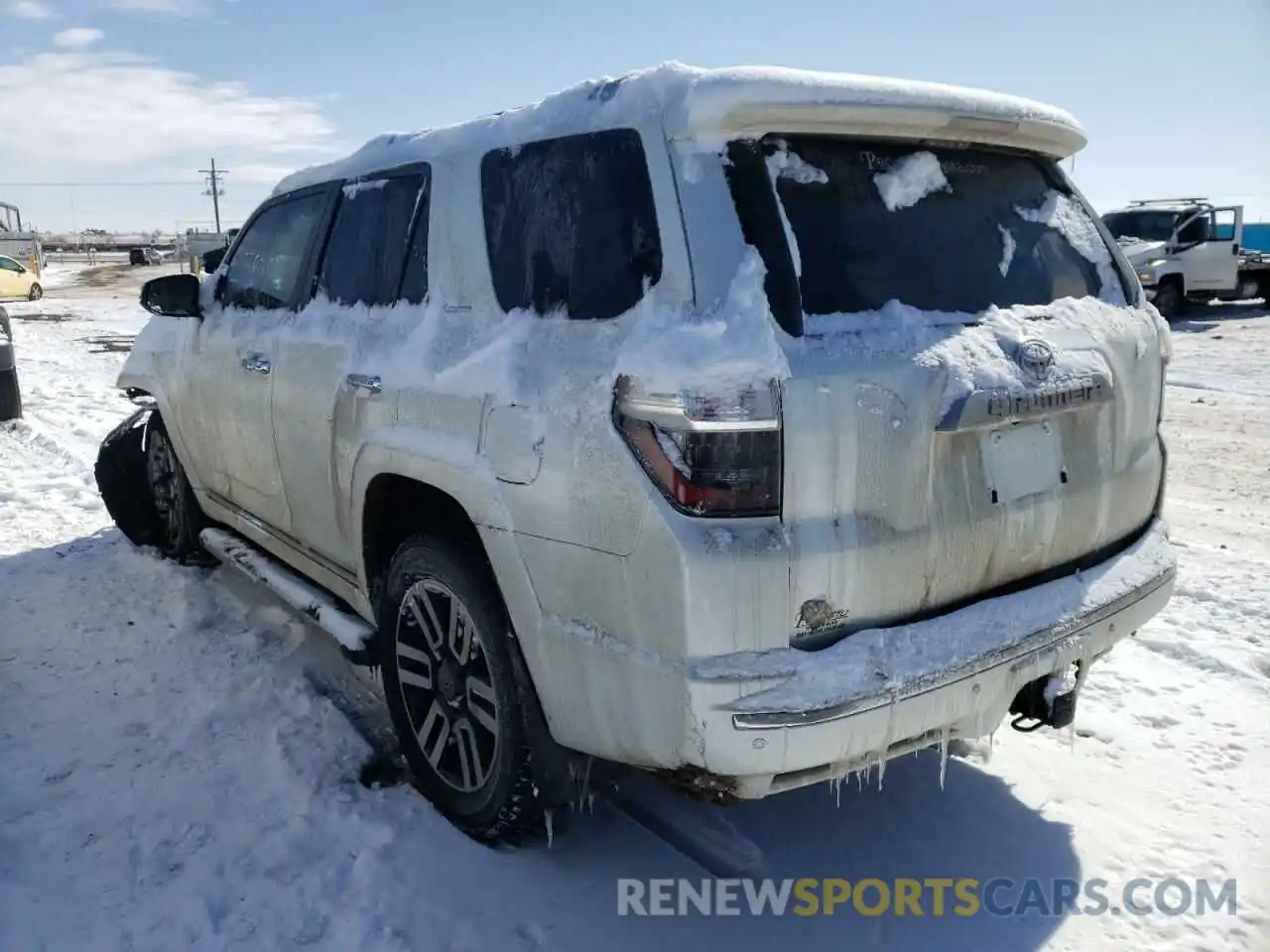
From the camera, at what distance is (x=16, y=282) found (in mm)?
29391

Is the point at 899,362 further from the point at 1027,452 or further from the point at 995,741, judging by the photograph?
the point at 995,741

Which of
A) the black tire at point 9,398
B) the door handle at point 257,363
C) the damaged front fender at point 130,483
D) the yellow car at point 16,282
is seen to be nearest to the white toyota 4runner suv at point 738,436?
the door handle at point 257,363

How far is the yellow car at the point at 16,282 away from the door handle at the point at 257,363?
30.2 metres

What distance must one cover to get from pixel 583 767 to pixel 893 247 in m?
1.54

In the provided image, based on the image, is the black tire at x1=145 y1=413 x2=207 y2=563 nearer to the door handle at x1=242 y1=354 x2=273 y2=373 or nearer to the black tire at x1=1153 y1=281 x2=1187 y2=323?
the door handle at x1=242 y1=354 x2=273 y2=373

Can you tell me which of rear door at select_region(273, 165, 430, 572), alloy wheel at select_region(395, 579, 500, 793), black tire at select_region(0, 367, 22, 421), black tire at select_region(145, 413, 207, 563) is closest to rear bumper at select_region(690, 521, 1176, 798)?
alloy wheel at select_region(395, 579, 500, 793)

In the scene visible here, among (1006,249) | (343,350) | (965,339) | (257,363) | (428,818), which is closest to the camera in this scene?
(965,339)

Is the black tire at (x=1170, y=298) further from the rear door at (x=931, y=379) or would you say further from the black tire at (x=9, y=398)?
the black tire at (x=9, y=398)

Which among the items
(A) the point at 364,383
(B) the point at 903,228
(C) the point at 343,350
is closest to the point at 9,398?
(C) the point at 343,350

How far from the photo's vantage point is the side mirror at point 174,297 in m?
4.37

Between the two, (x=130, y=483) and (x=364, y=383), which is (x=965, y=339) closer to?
(x=364, y=383)

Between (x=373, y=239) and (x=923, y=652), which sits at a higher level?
(x=373, y=239)

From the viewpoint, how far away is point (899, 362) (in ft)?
7.16

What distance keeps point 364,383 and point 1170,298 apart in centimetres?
1933
